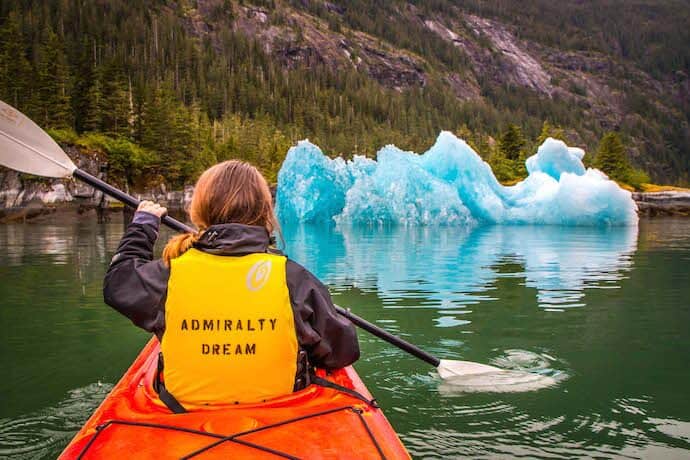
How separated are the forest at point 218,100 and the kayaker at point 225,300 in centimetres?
3667

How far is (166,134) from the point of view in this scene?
1662 inches

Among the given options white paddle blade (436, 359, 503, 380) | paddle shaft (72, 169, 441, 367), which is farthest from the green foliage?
paddle shaft (72, 169, 441, 367)

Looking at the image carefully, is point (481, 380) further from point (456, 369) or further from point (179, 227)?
point (179, 227)

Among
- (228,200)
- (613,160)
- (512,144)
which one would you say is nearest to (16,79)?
(512,144)

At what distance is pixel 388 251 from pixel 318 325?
537 inches

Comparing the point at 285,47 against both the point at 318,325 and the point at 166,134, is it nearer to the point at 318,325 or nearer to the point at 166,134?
the point at 166,134

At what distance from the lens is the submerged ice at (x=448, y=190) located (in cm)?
2669

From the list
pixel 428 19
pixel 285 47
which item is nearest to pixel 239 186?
pixel 285 47

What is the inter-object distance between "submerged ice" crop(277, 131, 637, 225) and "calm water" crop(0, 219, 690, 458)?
14.7 metres

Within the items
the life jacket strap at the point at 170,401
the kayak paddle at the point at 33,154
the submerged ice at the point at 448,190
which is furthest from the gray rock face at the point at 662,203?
the life jacket strap at the point at 170,401

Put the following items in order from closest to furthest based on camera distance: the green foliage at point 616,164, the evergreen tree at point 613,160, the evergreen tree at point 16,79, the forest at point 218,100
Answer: the evergreen tree at point 16,79
the forest at point 218,100
the green foliage at point 616,164
the evergreen tree at point 613,160

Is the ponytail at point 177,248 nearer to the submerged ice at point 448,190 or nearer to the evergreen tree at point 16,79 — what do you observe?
the submerged ice at point 448,190

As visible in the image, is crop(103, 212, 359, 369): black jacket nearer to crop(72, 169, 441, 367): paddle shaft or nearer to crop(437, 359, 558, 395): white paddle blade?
crop(72, 169, 441, 367): paddle shaft

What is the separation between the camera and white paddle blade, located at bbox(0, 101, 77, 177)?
4.25m
